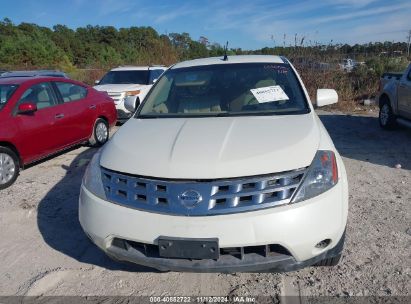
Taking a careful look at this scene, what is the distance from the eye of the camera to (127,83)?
1092cm

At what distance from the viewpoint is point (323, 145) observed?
279cm

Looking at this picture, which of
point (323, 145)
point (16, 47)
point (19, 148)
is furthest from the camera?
point (16, 47)

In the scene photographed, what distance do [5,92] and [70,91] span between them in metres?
1.28

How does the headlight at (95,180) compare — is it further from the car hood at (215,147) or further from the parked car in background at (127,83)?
the parked car in background at (127,83)

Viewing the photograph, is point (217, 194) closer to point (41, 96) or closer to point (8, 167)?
point (8, 167)

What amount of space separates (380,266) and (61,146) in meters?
5.19

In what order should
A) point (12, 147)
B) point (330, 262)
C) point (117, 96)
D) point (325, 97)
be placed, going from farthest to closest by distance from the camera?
point (117, 96)
point (12, 147)
point (325, 97)
point (330, 262)

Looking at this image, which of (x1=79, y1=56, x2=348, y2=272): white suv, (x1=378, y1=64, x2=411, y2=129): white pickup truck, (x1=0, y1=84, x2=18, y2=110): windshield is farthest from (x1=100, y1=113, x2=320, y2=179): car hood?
(x1=378, y1=64, x2=411, y2=129): white pickup truck

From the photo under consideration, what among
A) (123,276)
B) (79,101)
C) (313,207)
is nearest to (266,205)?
(313,207)

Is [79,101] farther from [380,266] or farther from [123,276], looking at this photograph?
[380,266]

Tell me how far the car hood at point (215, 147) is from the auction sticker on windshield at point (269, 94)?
1.17 ft

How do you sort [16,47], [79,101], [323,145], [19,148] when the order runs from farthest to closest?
1. [16,47]
2. [79,101]
3. [19,148]
4. [323,145]

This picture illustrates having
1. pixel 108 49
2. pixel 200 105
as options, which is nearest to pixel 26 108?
pixel 200 105

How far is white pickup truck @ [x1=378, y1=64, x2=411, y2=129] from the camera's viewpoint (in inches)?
289
